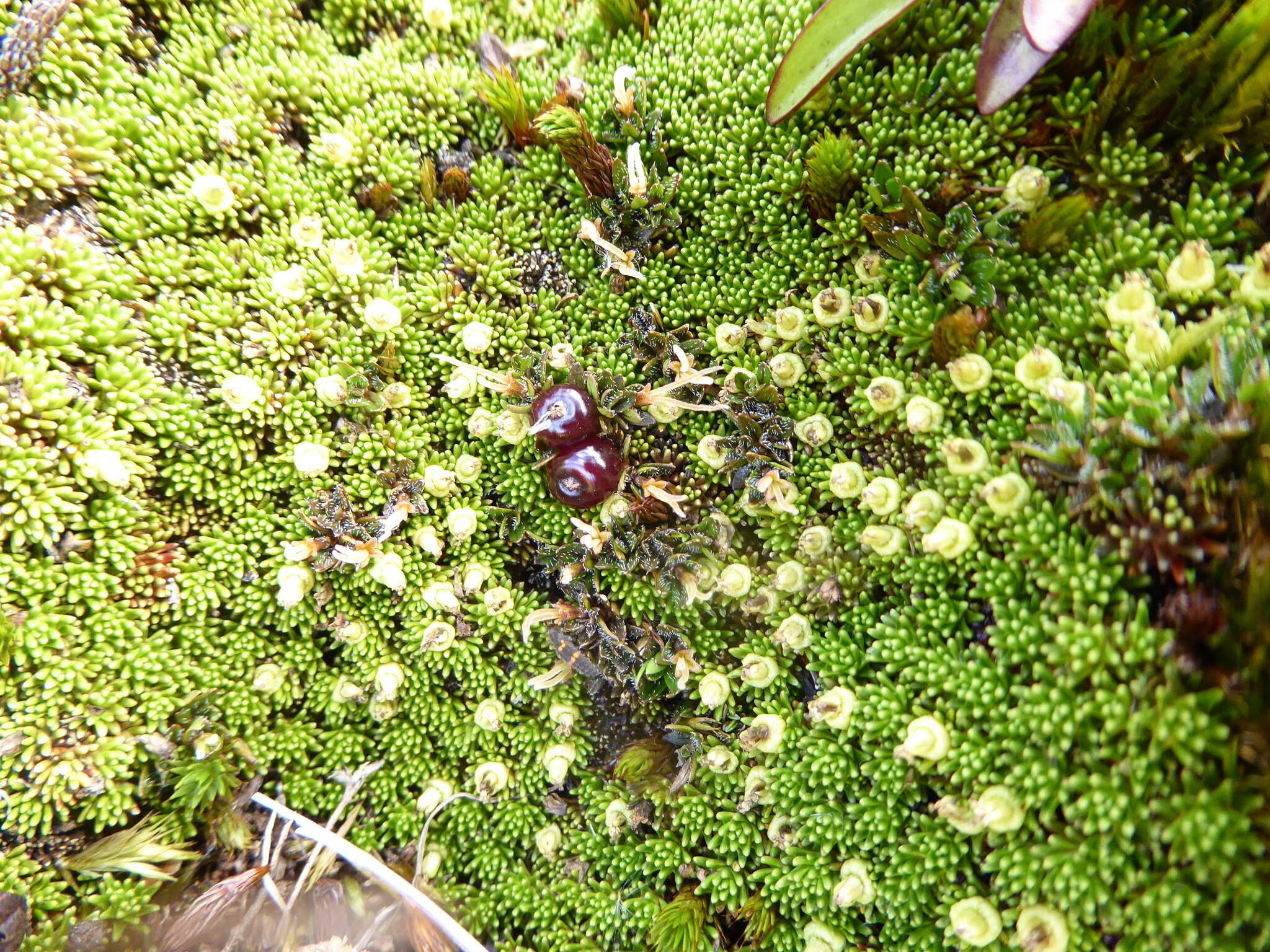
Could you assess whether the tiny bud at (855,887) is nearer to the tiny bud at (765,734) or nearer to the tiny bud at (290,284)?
the tiny bud at (765,734)

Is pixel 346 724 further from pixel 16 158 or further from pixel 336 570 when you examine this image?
pixel 16 158

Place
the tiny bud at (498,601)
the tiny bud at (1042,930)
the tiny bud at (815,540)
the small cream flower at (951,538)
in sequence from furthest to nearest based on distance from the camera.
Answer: the tiny bud at (498,601) → the tiny bud at (815,540) → the small cream flower at (951,538) → the tiny bud at (1042,930)

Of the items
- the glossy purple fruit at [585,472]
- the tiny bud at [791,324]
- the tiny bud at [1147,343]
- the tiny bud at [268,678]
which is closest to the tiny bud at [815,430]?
the tiny bud at [791,324]

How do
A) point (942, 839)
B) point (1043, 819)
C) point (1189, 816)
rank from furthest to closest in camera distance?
point (942, 839) < point (1043, 819) < point (1189, 816)

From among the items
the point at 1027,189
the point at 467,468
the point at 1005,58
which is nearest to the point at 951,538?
the point at 1027,189

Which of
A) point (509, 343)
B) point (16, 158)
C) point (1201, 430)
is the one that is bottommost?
point (1201, 430)

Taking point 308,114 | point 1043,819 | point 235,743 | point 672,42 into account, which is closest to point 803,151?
point 672,42

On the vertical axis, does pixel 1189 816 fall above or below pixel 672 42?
below

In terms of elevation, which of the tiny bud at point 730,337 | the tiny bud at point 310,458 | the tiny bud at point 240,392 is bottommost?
the tiny bud at point 310,458
